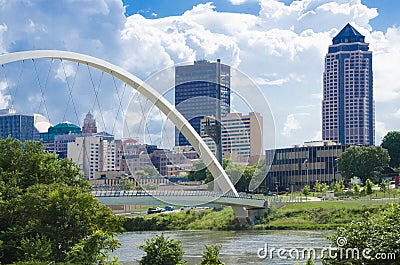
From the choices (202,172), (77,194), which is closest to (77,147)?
(202,172)

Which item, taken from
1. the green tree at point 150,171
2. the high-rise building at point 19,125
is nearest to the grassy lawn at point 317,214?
the green tree at point 150,171

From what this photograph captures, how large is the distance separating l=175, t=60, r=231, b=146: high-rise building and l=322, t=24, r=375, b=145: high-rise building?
123 m

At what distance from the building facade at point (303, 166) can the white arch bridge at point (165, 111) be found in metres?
27.3

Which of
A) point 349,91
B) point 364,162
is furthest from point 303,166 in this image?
point 349,91

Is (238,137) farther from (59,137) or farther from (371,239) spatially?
(59,137)

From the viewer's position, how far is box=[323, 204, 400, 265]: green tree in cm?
1313

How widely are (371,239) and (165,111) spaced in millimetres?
36869

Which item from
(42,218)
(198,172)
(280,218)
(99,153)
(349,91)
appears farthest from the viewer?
(349,91)

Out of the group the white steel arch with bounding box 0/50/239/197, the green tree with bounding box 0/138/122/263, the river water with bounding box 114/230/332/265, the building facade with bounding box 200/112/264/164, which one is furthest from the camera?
the building facade with bounding box 200/112/264/164

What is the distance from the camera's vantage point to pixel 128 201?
42.0 meters

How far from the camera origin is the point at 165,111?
4975cm

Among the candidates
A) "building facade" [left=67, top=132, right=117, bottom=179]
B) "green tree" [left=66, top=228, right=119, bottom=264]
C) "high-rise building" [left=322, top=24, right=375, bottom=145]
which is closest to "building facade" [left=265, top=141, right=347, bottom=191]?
"building facade" [left=67, top=132, right=117, bottom=179]

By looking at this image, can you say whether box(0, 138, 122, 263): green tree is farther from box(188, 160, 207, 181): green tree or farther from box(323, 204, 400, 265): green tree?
box(188, 160, 207, 181): green tree

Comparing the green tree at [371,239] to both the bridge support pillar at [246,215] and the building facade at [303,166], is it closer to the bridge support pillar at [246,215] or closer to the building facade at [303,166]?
the bridge support pillar at [246,215]
